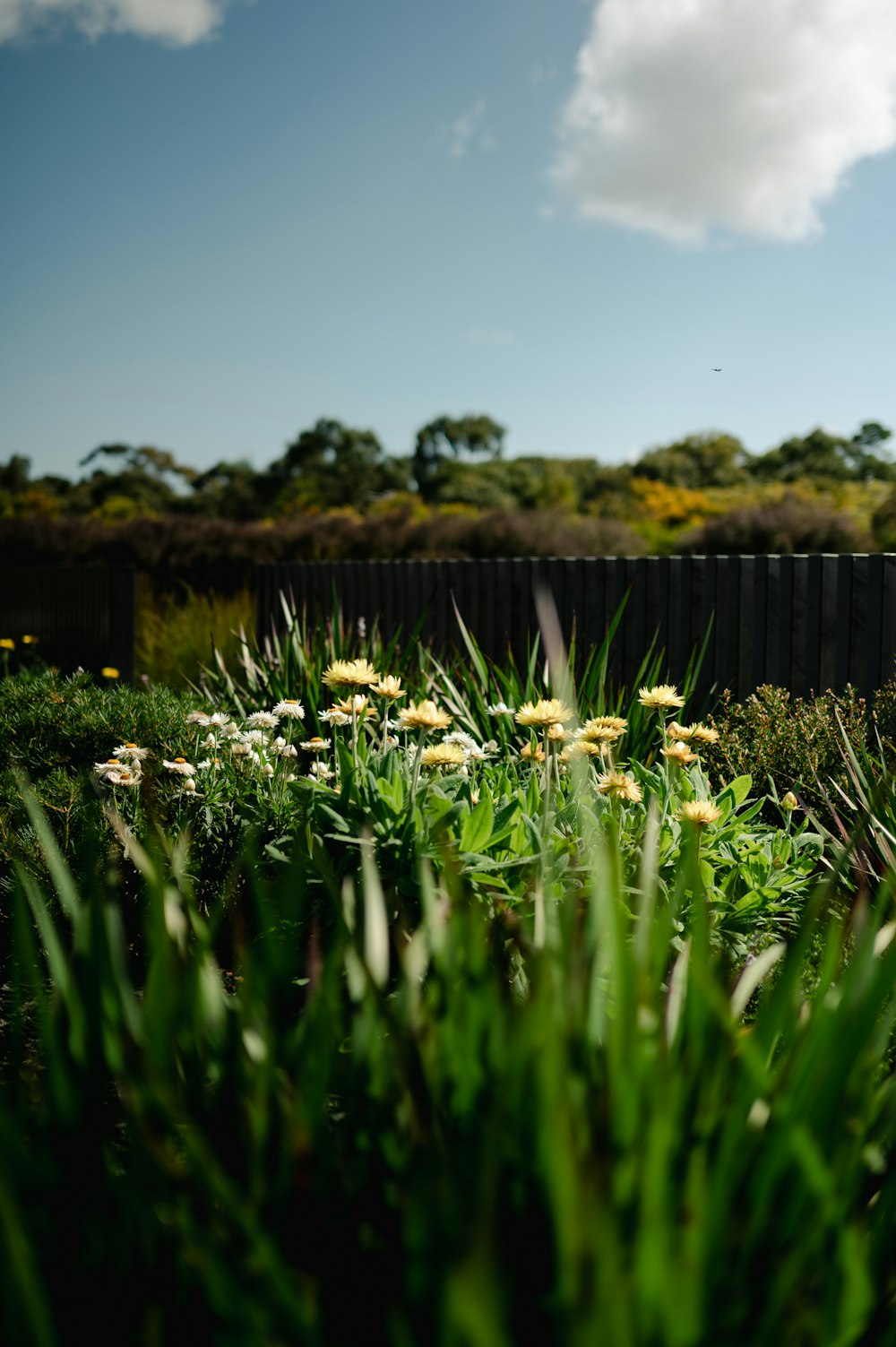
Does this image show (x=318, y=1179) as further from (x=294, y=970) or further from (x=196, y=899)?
(x=196, y=899)

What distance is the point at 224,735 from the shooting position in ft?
13.8

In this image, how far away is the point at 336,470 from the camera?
4531 centimetres

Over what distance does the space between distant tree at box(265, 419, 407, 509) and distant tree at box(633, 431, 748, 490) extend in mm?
11706

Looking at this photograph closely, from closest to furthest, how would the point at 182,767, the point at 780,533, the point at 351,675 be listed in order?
the point at 351,675
the point at 182,767
the point at 780,533

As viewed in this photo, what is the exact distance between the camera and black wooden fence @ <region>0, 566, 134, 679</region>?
10117mm

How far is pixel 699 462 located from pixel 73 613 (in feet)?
115

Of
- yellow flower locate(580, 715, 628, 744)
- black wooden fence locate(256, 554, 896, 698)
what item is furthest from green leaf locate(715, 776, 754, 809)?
black wooden fence locate(256, 554, 896, 698)

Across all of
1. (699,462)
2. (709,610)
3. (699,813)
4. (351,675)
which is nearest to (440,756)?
(351,675)

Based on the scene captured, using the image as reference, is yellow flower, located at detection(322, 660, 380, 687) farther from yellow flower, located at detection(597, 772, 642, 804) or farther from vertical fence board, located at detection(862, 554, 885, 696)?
vertical fence board, located at detection(862, 554, 885, 696)

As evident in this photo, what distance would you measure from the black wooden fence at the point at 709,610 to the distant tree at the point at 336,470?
113 feet

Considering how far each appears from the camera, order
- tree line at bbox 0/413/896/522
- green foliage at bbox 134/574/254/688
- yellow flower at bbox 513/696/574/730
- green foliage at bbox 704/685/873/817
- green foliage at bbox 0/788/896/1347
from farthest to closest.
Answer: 1. tree line at bbox 0/413/896/522
2. green foliage at bbox 134/574/254/688
3. green foliage at bbox 704/685/873/817
4. yellow flower at bbox 513/696/574/730
5. green foliage at bbox 0/788/896/1347

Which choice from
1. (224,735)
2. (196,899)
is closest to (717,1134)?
(196,899)

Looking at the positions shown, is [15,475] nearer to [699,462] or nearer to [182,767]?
[699,462]

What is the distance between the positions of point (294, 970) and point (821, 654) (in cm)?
482
